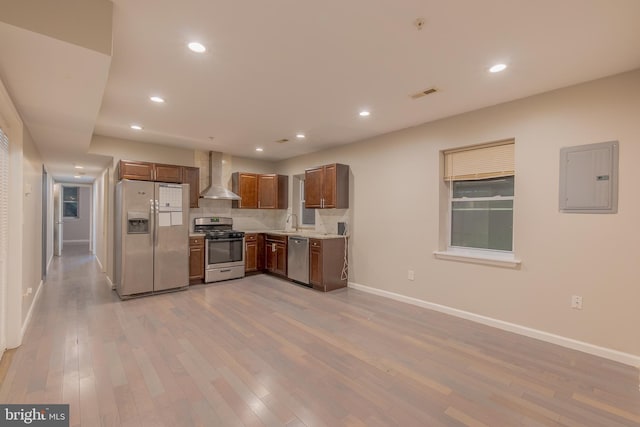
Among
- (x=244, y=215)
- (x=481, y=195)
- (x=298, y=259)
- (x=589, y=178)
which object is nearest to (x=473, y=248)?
(x=481, y=195)

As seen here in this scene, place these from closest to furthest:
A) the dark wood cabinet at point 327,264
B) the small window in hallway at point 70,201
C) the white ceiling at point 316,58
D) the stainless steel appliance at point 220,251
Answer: the white ceiling at point 316,58, the dark wood cabinet at point 327,264, the stainless steel appliance at point 220,251, the small window in hallway at point 70,201

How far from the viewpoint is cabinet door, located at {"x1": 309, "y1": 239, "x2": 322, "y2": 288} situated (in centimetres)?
479

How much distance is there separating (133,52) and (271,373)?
2.81 m

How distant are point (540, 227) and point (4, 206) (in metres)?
5.22

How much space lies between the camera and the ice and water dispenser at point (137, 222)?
14.3ft

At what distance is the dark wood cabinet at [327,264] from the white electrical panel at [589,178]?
120 inches

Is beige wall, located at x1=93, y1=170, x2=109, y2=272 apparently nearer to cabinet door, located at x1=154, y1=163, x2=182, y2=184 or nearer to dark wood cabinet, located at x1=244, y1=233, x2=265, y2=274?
cabinet door, located at x1=154, y1=163, x2=182, y2=184

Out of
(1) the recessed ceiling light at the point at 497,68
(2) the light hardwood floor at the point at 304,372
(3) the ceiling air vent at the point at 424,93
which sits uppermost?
(1) the recessed ceiling light at the point at 497,68

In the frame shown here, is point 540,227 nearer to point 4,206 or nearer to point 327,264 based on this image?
point 327,264

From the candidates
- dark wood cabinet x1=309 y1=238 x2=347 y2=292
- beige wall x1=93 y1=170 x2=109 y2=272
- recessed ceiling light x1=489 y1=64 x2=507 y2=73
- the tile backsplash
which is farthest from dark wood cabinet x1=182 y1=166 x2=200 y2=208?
recessed ceiling light x1=489 y1=64 x2=507 y2=73

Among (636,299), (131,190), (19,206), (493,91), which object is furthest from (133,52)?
(636,299)

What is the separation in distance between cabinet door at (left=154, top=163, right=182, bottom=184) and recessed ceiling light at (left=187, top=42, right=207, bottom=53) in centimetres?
332

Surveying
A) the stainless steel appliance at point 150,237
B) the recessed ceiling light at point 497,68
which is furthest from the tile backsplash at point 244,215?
the recessed ceiling light at point 497,68

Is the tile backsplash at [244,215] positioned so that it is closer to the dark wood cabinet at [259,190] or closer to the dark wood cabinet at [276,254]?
the dark wood cabinet at [259,190]
